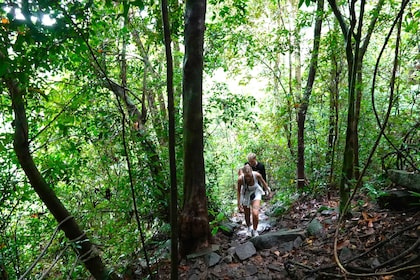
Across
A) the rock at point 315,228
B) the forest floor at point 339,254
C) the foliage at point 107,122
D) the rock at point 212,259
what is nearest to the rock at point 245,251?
the forest floor at point 339,254

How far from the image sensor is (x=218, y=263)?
454cm

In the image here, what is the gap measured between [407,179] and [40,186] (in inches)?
182

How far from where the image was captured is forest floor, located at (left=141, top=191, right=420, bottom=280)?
3002 millimetres

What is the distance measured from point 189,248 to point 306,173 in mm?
5786

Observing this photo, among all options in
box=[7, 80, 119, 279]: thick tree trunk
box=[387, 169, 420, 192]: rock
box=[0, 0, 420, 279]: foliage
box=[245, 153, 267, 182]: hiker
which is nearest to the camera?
box=[0, 0, 420, 279]: foliage

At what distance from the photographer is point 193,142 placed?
4875mm

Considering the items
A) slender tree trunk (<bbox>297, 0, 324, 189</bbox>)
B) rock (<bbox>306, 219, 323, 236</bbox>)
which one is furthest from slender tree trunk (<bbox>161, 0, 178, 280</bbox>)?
slender tree trunk (<bbox>297, 0, 324, 189</bbox>)

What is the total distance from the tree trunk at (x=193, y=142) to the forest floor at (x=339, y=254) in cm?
42

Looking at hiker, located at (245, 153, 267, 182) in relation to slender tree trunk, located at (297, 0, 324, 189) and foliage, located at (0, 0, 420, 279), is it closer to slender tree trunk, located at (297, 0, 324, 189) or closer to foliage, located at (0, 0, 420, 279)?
foliage, located at (0, 0, 420, 279)

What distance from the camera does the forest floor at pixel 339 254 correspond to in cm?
300

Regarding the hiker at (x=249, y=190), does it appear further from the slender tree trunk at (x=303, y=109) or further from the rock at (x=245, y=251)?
the slender tree trunk at (x=303, y=109)

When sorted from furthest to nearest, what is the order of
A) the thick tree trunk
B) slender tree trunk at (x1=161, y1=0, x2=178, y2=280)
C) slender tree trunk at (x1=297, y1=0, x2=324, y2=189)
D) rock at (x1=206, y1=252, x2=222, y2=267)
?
slender tree trunk at (x1=297, y1=0, x2=324, y2=189)
rock at (x1=206, y1=252, x2=222, y2=267)
the thick tree trunk
slender tree trunk at (x1=161, y1=0, x2=178, y2=280)

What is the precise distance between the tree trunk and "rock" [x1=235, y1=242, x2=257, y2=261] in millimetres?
546

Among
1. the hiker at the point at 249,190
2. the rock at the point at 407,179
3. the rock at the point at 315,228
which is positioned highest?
the rock at the point at 407,179
